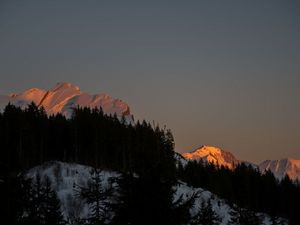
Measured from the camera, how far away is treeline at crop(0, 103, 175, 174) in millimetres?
96875

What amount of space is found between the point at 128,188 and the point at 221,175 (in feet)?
396

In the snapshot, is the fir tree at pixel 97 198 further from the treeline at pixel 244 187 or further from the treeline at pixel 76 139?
the treeline at pixel 244 187

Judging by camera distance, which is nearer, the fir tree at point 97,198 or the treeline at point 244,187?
the fir tree at point 97,198

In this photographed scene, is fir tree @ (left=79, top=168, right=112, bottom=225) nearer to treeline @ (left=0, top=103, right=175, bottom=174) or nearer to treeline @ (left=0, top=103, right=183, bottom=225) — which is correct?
treeline @ (left=0, top=103, right=183, bottom=225)

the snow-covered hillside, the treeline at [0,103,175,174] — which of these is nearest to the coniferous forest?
the treeline at [0,103,175,174]

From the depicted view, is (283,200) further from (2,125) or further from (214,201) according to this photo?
(2,125)

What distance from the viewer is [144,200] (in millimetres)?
17609

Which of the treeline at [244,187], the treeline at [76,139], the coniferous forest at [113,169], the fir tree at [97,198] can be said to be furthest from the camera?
the treeline at [244,187]

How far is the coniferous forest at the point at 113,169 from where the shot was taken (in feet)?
58.1

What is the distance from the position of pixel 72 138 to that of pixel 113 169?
33.1ft

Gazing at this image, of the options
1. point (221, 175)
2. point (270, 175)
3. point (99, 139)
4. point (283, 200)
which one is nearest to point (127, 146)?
point (99, 139)

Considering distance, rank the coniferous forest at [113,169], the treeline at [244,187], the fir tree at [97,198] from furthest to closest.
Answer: the treeline at [244,187] < the fir tree at [97,198] < the coniferous forest at [113,169]

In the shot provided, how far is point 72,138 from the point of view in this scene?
10556 centimetres

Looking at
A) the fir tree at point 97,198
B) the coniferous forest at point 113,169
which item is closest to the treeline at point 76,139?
the coniferous forest at point 113,169
